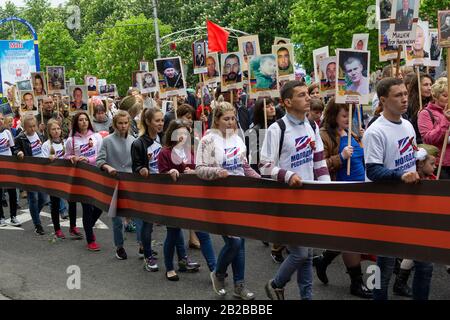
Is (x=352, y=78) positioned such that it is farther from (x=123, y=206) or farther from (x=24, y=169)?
(x=24, y=169)

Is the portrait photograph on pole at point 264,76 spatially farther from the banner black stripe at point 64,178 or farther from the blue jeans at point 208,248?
the blue jeans at point 208,248

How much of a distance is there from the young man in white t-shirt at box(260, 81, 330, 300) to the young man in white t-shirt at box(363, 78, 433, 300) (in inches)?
23.9

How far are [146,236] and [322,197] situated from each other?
2.90 meters

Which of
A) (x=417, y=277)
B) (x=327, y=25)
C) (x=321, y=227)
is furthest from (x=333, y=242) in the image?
(x=327, y=25)

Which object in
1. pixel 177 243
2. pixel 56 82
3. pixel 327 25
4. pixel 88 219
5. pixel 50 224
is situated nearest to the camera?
pixel 177 243

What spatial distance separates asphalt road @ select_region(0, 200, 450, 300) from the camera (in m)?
7.18

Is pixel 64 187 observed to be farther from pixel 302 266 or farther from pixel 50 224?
pixel 302 266

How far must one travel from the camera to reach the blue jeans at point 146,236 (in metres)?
8.09

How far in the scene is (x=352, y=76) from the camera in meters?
7.61

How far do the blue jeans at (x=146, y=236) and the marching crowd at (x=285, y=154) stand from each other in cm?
1

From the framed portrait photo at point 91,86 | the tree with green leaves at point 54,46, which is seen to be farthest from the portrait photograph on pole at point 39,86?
the tree with green leaves at point 54,46

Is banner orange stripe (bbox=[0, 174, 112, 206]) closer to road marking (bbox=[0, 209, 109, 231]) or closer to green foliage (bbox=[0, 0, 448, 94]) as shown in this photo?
road marking (bbox=[0, 209, 109, 231])

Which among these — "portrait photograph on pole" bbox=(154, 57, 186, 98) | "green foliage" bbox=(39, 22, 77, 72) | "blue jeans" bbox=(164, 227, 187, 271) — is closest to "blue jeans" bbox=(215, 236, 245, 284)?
"blue jeans" bbox=(164, 227, 187, 271)
